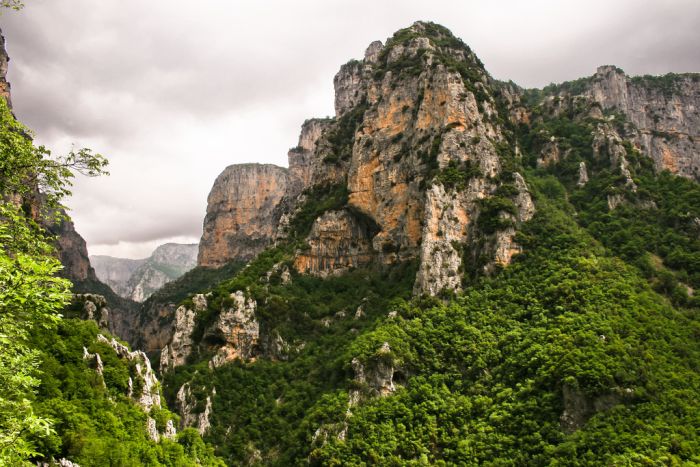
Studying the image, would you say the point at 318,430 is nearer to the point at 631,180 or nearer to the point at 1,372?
the point at 1,372

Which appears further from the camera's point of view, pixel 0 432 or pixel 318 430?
pixel 318 430

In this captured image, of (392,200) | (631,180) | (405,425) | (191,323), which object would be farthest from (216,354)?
(631,180)

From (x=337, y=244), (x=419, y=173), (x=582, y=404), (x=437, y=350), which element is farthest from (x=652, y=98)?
(x=582, y=404)

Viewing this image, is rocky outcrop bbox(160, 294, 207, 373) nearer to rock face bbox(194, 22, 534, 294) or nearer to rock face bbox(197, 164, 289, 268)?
rock face bbox(194, 22, 534, 294)

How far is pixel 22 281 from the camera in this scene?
11.8 m

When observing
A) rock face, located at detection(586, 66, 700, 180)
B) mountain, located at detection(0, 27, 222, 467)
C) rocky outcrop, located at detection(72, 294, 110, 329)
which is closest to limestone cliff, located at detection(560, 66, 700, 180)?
rock face, located at detection(586, 66, 700, 180)

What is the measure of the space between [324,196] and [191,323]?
139ft

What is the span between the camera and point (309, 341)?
7881cm

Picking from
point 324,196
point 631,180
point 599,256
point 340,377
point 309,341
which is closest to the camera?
point 340,377

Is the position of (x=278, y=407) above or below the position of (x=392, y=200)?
below

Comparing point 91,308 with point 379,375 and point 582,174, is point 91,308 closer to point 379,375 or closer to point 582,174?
point 379,375

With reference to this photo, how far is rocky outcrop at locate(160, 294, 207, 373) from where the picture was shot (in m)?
74.7

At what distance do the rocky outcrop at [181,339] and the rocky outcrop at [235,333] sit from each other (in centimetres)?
312

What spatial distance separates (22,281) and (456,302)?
63.8m
